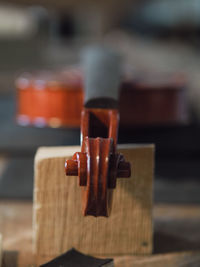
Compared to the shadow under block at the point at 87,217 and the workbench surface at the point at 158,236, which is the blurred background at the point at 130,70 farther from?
the shadow under block at the point at 87,217

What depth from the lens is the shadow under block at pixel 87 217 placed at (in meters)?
0.56

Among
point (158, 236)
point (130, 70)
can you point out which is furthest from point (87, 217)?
point (130, 70)

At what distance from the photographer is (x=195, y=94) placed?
1792 mm

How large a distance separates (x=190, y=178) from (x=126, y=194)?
1.31ft

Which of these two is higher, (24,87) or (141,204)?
(24,87)

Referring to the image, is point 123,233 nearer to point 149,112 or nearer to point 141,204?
point 141,204

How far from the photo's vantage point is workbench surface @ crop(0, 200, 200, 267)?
0.57m

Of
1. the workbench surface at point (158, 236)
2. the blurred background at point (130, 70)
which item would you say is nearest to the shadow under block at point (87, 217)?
the workbench surface at point (158, 236)

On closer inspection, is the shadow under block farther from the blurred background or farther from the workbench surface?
the blurred background

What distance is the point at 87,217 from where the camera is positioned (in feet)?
1.89

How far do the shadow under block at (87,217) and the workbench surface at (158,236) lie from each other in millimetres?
22

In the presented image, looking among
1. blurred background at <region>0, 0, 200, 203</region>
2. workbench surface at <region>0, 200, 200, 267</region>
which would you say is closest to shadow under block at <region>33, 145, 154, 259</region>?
workbench surface at <region>0, 200, 200, 267</region>

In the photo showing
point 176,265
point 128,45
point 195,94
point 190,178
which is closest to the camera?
point 176,265

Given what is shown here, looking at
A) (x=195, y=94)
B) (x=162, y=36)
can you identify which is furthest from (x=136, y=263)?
(x=162, y=36)
